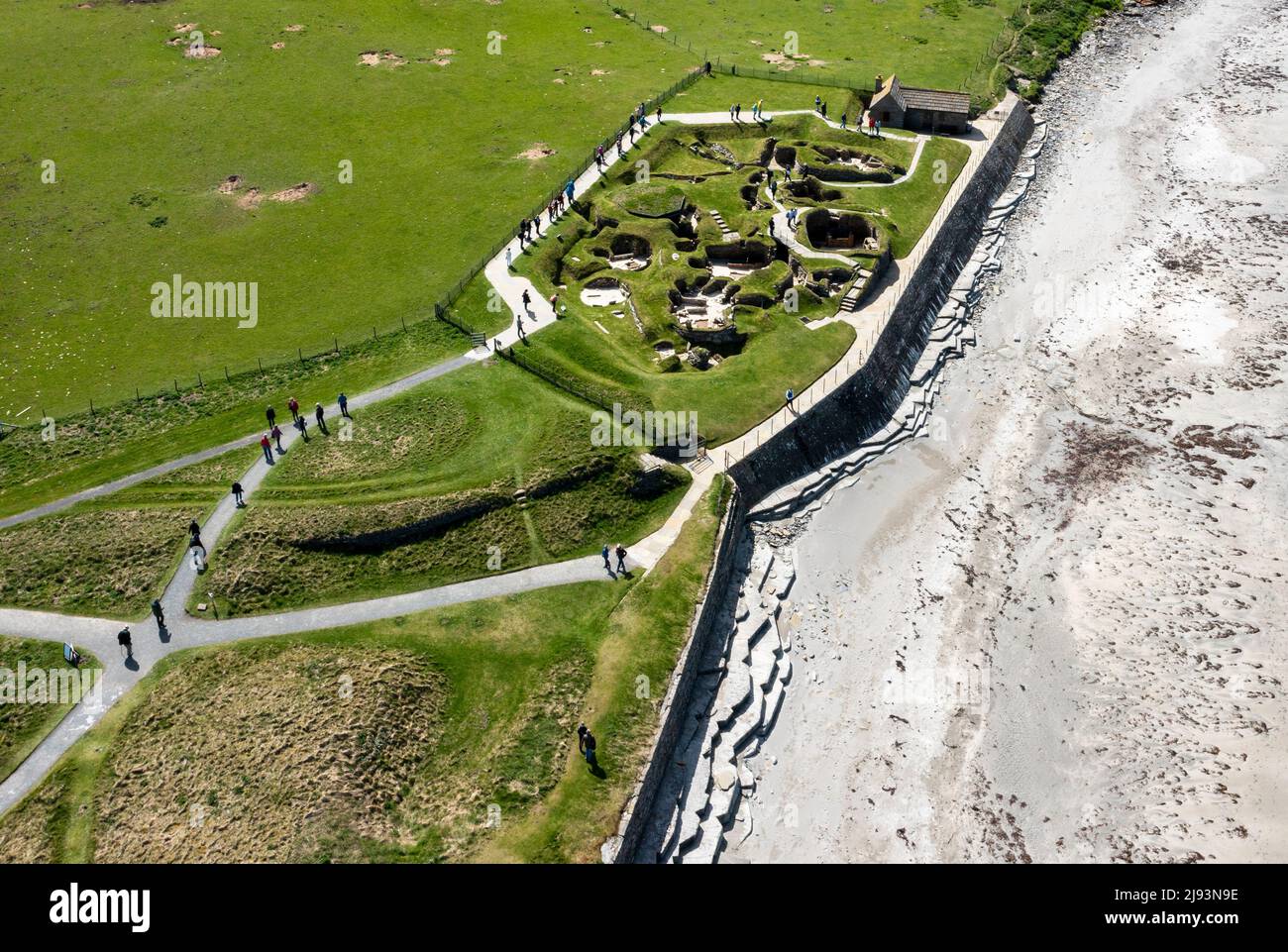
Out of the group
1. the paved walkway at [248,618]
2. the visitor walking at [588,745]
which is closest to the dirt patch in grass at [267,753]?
the paved walkway at [248,618]

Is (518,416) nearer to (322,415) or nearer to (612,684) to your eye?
(322,415)

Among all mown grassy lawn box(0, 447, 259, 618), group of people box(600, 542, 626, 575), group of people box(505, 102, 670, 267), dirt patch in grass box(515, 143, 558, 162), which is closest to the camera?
mown grassy lawn box(0, 447, 259, 618)

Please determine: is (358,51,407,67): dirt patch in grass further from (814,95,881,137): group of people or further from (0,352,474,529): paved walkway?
(0,352,474,529): paved walkway

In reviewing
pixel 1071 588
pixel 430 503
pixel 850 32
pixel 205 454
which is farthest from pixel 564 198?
pixel 850 32

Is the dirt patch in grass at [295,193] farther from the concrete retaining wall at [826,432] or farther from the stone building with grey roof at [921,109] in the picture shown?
the stone building with grey roof at [921,109]

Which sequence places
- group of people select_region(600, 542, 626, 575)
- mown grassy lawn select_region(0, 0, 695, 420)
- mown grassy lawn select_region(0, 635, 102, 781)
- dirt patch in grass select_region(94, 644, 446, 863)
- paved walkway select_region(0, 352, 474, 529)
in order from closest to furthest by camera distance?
dirt patch in grass select_region(94, 644, 446, 863), mown grassy lawn select_region(0, 635, 102, 781), group of people select_region(600, 542, 626, 575), paved walkway select_region(0, 352, 474, 529), mown grassy lawn select_region(0, 0, 695, 420)

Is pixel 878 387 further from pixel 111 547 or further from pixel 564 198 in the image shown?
pixel 111 547

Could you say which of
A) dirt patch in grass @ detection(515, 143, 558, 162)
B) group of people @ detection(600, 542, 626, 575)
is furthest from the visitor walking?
dirt patch in grass @ detection(515, 143, 558, 162)
